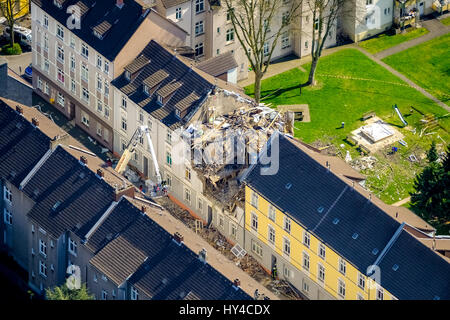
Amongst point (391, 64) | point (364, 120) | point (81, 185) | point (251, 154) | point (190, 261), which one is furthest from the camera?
point (391, 64)

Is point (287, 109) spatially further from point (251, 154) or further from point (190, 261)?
point (190, 261)

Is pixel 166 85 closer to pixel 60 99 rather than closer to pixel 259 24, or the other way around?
pixel 259 24

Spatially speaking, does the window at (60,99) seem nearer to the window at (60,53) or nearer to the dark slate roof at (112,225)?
the window at (60,53)

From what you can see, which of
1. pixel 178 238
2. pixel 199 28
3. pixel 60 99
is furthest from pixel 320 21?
pixel 178 238

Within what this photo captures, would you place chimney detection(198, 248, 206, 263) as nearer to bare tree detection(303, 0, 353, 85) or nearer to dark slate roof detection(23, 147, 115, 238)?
dark slate roof detection(23, 147, 115, 238)

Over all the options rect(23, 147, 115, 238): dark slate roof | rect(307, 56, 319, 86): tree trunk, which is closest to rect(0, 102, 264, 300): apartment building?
rect(23, 147, 115, 238): dark slate roof

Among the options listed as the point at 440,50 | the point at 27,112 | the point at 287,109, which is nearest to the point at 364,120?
the point at 287,109

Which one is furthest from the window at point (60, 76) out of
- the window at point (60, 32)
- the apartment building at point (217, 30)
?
the apartment building at point (217, 30)
